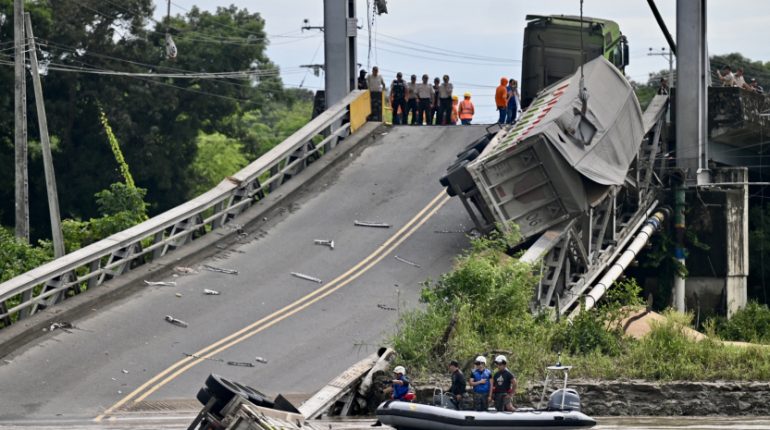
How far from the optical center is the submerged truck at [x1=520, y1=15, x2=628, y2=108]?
144ft

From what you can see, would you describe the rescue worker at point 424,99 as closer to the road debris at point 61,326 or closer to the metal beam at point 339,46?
the metal beam at point 339,46

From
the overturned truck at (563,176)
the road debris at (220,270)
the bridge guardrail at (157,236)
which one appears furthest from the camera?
the overturned truck at (563,176)

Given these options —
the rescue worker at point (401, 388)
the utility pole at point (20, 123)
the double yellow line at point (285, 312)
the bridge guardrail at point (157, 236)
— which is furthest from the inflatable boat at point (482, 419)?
the utility pole at point (20, 123)

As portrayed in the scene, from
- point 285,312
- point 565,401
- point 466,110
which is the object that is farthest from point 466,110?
point 565,401

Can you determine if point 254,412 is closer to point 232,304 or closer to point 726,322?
point 232,304

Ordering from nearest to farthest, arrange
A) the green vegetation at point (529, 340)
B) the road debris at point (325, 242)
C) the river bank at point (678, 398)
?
the river bank at point (678, 398), the green vegetation at point (529, 340), the road debris at point (325, 242)

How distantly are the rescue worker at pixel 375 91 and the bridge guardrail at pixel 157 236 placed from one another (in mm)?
1614

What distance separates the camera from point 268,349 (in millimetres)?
28922

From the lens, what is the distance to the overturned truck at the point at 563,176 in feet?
109

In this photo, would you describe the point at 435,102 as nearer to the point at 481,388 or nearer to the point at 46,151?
the point at 46,151

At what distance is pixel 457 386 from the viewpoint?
23250 millimetres

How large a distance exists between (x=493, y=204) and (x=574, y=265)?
3205 millimetres

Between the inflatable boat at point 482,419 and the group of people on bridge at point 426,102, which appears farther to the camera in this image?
the group of people on bridge at point 426,102

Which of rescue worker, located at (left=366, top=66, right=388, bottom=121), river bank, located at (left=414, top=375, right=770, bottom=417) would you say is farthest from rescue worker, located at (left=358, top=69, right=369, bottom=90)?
river bank, located at (left=414, top=375, right=770, bottom=417)
